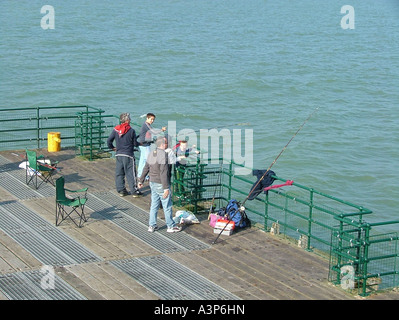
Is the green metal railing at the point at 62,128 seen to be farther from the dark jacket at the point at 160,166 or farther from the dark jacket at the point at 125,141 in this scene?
the dark jacket at the point at 160,166

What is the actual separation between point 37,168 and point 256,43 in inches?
1470

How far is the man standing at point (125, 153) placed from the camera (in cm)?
1340

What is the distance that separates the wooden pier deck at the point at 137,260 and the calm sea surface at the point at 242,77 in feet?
40.4

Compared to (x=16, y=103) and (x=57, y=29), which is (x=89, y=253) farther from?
(x=57, y=29)

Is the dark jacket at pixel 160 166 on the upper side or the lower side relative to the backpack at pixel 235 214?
upper

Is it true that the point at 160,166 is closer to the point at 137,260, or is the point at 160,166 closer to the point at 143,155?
the point at 137,260

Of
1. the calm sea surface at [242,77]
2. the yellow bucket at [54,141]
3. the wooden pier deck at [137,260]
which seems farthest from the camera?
the calm sea surface at [242,77]

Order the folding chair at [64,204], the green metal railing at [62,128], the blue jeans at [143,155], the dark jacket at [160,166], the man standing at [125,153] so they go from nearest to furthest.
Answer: the dark jacket at [160,166] < the folding chair at [64,204] < the man standing at [125,153] < the blue jeans at [143,155] < the green metal railing at [62,128]

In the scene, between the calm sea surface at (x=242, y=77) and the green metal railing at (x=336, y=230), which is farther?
the calm sea surface at (x=242, y=77)

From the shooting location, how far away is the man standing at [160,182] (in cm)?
1129

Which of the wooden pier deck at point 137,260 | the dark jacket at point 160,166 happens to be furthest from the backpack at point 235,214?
the dark jacket at point 160,166

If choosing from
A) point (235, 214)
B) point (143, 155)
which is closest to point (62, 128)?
point (143, 155)

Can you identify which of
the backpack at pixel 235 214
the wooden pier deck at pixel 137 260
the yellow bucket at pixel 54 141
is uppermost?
the yellow bucket at pixel 54 141
